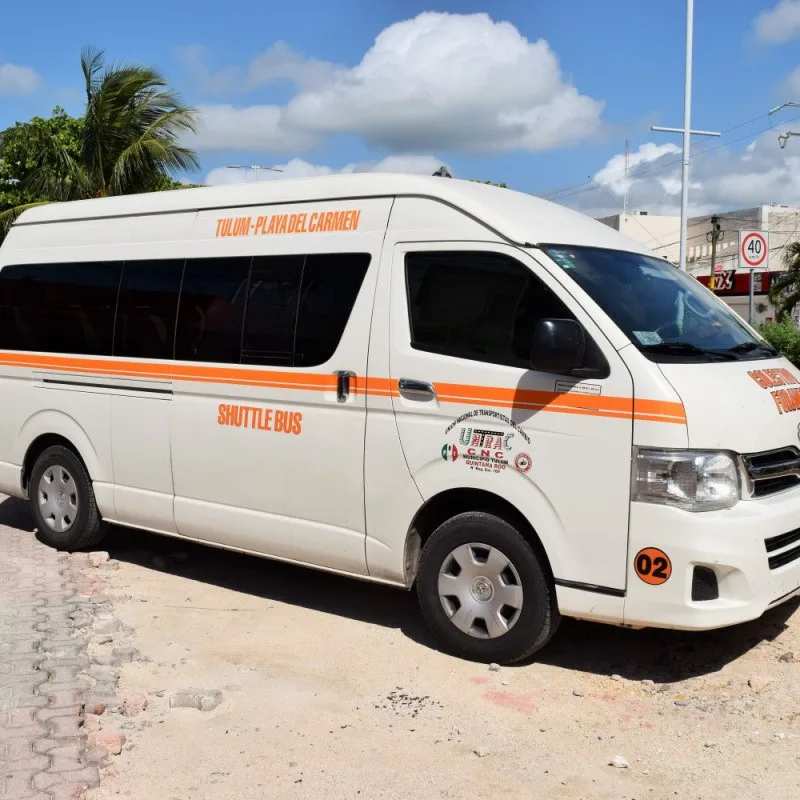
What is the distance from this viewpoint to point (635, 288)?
5328 mm

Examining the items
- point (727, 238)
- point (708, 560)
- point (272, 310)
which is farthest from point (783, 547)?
point (727, 238)

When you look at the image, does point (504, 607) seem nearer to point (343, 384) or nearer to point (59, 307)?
point (343, 384)

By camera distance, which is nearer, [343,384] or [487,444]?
[487,444]

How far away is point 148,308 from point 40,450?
1.75 m

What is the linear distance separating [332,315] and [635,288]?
1.70 metres

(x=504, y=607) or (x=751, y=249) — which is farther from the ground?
(x=751, y=249)

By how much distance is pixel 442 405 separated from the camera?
5.24 meters

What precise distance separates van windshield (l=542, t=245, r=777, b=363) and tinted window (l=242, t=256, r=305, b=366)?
1.62 m

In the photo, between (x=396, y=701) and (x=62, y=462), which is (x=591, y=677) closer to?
(x=396, y=701)

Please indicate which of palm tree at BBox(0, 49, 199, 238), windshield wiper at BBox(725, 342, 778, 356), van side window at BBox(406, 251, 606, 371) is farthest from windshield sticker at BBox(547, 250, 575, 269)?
palm tree at BBox(0, 49, 199, 238)

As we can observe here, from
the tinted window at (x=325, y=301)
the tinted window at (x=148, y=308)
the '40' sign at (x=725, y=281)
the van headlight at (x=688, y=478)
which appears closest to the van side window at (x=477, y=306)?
the tinted window at (x=325, y=301)

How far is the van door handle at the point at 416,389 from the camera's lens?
5289 millimetres

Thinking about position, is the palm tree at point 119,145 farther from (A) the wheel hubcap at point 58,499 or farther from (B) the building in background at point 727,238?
(B) the building in background at point 727,238

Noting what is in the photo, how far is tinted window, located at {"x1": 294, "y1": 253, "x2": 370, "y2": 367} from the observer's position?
5680 millimetres
